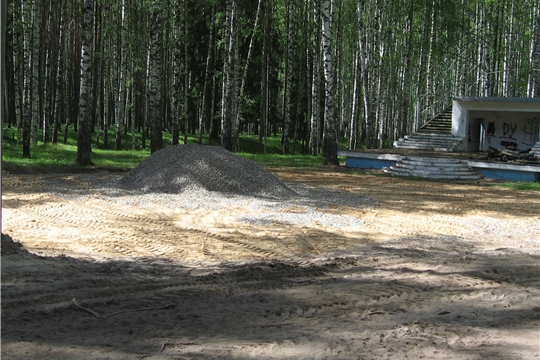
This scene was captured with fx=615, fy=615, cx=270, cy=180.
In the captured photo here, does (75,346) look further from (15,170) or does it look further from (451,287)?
(15,170)

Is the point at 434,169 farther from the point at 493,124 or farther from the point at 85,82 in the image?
the point at 85,82

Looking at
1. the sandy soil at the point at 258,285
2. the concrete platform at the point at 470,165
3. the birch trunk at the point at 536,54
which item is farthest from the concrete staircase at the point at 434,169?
the birch trunk at the point at 536,54

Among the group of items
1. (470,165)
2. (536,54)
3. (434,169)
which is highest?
(536,54)

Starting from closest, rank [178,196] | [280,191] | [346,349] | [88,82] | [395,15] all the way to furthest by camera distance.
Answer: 1. [346,349]
2. [178,196]
3. [280,191]
4. [88,82]
5. [395,15]

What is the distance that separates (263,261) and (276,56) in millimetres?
31651

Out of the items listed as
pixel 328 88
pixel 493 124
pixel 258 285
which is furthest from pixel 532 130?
pixel 258 285

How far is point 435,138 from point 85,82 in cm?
1842

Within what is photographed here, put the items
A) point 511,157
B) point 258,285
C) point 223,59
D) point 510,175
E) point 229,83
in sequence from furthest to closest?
point 223,59, point 229,83, point 511,157, point 510,175, point 258,285

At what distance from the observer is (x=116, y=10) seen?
3161 cm

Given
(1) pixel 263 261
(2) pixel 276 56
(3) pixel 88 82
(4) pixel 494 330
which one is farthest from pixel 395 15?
(4) pixel 494 330

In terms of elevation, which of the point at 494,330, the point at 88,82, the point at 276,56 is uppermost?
the point at 276,56

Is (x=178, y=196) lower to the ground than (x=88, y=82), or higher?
lower

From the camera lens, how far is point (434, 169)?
2338cm

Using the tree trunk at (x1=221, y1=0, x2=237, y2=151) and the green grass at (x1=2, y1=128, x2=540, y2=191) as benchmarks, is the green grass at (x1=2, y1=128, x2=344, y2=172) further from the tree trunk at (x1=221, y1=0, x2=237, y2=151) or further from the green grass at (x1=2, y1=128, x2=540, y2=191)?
the tree trunk at (x1=221, y1=0, x2=237, y2=151)
